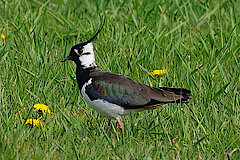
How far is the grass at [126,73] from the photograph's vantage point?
4.08 m

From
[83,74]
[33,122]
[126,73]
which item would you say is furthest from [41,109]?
[126,73]

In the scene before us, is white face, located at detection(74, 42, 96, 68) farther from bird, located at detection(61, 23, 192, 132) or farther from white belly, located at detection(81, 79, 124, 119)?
white belly, located at detection(81, 79, 124, 119)

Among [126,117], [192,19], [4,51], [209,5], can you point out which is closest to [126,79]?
[126,117]

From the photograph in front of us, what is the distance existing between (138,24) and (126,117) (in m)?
2.09

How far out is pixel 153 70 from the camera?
571 cm

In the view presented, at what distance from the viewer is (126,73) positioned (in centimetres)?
546

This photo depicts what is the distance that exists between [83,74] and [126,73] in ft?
2.60

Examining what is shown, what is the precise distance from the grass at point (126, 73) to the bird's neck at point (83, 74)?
26 cm

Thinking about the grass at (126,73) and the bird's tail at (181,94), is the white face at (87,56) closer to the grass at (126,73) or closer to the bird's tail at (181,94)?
the grass at (126,73)

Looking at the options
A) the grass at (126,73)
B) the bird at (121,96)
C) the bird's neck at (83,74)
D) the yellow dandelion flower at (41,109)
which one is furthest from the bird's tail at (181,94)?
the yellow dandelion flower at (41,109)

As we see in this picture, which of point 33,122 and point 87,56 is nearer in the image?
point 33,122

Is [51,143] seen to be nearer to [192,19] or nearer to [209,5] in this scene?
[192,19]

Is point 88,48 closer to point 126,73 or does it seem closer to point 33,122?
point 126,73

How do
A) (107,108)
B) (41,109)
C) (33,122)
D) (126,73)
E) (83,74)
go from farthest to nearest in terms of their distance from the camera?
(126,73)
(83,74)
(41,109)
(107,108)
(33,122)
